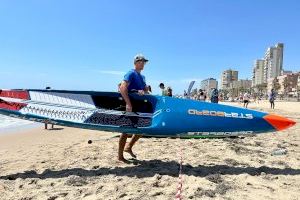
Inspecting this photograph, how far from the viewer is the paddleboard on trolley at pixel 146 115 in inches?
234

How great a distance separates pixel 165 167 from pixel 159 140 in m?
3.10

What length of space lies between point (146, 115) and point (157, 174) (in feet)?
3.91

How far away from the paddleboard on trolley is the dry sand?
22.8 inches

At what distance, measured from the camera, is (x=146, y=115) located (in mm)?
6098

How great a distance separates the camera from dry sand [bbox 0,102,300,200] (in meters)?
4.47

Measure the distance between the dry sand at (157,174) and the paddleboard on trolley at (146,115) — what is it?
0.58 meters

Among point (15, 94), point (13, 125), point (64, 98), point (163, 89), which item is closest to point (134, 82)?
point (64, 98)

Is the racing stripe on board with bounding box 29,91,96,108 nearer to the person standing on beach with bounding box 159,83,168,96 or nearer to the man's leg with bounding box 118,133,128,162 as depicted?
the man's leg with bounding box 118,133,128,162

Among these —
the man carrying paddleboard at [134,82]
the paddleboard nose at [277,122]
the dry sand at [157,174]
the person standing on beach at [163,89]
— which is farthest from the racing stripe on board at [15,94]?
the person standing on beach at [163,89]

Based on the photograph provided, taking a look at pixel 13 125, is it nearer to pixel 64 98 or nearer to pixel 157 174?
pixel 64 98

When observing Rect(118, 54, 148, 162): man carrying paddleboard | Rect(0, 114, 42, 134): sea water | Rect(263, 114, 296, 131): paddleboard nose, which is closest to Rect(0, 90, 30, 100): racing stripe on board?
Rect(118, 54, 148, 162): man carrying paddleboard

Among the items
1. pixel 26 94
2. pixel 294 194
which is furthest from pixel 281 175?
pixel 26 94

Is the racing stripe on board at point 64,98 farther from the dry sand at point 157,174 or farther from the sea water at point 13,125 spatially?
the sea water at point 13,125

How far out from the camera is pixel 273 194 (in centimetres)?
438
